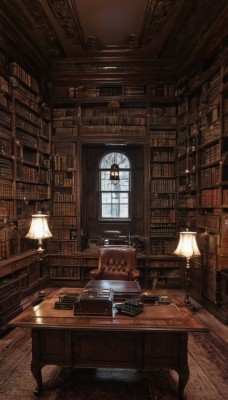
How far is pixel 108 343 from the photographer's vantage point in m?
2.20

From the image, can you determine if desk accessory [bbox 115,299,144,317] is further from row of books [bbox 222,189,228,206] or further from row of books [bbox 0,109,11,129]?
row of books [bbox 0,109,11,129]

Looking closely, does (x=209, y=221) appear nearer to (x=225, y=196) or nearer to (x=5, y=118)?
(x=225, y=196)

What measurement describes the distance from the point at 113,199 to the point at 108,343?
13.9 feet

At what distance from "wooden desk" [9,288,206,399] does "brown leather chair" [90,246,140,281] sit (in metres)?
1.98

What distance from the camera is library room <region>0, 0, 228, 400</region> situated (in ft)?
7.28

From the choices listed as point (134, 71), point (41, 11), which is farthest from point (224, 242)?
point (41, 11)

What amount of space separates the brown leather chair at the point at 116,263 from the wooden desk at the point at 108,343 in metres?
1.98

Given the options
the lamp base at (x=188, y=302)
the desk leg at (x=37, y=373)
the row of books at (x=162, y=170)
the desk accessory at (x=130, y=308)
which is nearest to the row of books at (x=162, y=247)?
the row of books at (x=162, y=170)

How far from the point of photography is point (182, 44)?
185 inches

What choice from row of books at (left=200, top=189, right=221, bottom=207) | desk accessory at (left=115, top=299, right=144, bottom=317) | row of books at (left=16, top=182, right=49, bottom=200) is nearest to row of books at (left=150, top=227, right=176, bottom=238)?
row of books at (left=200, top=189, right=221, bottom=207)

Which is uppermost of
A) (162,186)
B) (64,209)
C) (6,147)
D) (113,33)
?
(113,33)

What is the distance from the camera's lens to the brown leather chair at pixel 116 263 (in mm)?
4234

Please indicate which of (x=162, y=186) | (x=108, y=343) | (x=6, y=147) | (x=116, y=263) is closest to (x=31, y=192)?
(x=6, y=147)

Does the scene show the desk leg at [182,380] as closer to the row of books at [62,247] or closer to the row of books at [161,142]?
the row of books at [62,247]
